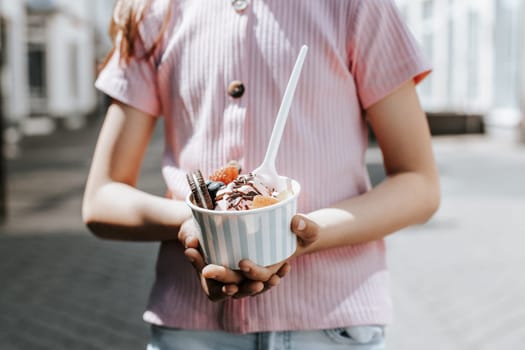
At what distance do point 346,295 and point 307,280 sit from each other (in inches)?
3.1

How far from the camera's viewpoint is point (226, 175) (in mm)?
1141

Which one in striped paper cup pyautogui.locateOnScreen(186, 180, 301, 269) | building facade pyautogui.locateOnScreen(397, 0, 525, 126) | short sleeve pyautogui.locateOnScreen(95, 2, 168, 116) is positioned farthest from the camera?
building facade pyautogui.locateOnScreen(397, 0, 525, 126)

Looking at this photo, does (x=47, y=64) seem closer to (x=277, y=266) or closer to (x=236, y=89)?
(x=236, y=89)

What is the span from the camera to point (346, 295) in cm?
132

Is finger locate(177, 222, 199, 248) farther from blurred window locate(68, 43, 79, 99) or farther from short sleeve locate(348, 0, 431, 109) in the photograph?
blurred window locate(68, 43, 79, 99)

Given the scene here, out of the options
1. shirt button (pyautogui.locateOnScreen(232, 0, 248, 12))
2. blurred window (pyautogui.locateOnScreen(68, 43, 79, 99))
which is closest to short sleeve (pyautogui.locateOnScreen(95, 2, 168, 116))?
shirt button (pyautogui.locateOnScreen(232, 0, 248, 12))

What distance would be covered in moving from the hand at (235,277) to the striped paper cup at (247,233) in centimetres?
2

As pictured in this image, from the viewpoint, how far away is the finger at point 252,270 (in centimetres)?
103

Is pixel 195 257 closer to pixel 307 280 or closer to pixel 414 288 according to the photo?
pixel 307 280

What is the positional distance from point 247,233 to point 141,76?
509mm

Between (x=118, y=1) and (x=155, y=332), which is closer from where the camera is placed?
(x=155, y=332)

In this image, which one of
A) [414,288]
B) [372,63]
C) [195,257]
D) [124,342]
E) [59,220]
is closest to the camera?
[195,257]

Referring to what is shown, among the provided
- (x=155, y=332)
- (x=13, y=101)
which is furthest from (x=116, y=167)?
(x=13, y=101)

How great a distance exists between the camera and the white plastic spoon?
110cm
